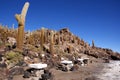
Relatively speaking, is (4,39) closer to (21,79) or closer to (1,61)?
(1,61)

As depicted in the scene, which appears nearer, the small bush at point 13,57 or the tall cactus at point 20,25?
the small bush at point 13,57

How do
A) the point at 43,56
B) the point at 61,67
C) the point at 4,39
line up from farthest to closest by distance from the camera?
1. the point at 4,39
2. the point at 43,56
3. the point at 61,67

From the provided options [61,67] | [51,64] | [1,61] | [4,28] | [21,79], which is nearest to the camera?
[21,79]

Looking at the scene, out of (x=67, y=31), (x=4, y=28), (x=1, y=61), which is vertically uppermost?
(x=67, y=31)

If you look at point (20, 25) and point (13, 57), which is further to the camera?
point (20, 25)

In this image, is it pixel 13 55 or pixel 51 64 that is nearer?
pixel 13 55

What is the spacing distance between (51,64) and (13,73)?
5360 mm

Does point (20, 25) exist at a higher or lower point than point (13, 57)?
higher

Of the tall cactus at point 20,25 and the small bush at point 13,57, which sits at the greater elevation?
the tall cactus at point 20,25

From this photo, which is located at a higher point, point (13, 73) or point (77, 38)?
point (77, 38)

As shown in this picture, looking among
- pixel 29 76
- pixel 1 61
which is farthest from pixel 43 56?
pixel 29 76

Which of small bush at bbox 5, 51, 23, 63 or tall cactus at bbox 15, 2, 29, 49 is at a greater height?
tall cactus at bbox 15, 2, 29, 49

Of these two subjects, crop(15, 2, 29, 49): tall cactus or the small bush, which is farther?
crop(15, 2, 29, 49): tall cactus

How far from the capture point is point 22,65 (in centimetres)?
1495
